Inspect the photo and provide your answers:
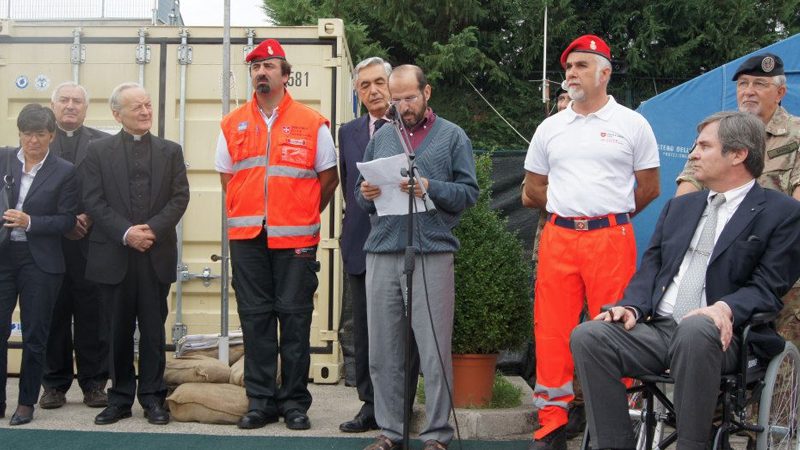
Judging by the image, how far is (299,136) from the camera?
5.52 metres

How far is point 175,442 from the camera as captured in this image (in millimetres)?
5172

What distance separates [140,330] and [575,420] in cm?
246

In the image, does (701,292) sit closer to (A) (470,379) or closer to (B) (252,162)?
(A) (470,379)

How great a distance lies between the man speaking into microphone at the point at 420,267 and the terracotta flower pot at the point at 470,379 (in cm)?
52

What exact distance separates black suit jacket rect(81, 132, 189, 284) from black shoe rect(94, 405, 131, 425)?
72 centimetres

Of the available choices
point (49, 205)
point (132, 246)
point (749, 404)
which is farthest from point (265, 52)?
point (749, 404)

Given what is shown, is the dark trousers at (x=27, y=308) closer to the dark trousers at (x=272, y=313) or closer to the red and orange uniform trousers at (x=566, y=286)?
the dark trousers at (x=272, y=313)

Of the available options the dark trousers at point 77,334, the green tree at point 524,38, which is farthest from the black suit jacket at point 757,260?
the green tree at point 524,38

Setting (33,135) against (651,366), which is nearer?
(651,366)

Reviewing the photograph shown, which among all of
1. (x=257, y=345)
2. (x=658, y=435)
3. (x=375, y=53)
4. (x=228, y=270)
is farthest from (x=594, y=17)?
(x=658, y=435)

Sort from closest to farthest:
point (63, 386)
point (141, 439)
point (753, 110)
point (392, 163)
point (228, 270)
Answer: point (392, 163) < point (753, 110) < point (141, 439) < point (63, 386) < point (228, 270)

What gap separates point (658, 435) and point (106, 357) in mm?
3585

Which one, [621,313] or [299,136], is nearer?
[621,313]

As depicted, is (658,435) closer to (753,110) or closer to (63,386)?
(753,110)
